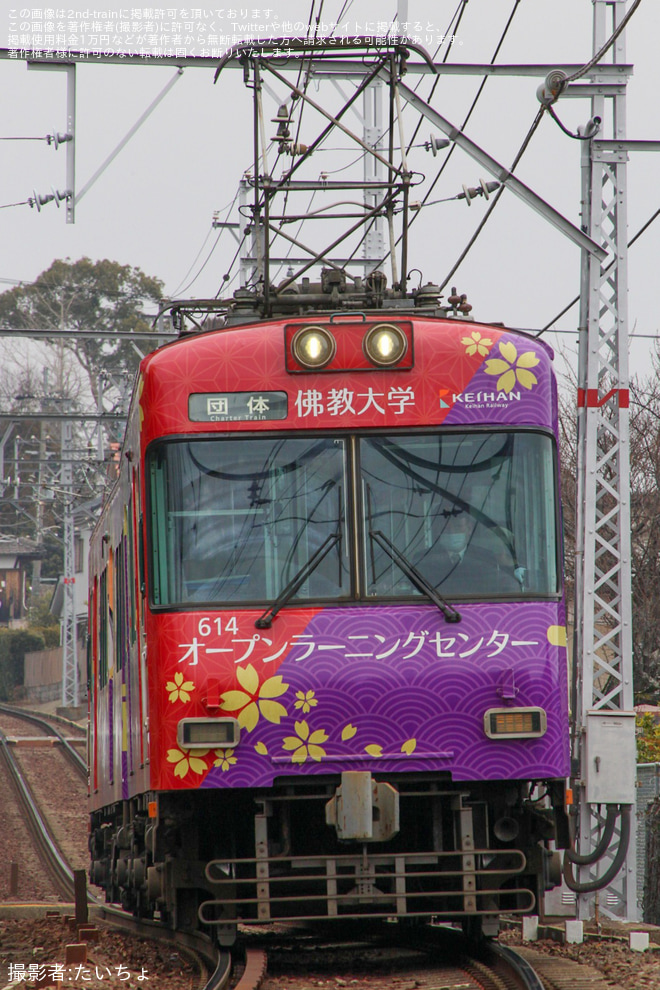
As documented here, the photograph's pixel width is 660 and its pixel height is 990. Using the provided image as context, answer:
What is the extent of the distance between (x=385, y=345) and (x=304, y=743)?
2.17 meters

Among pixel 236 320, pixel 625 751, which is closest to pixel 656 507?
pixel 625 751

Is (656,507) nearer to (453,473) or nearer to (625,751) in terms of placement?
(625,751)

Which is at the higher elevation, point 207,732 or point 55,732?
point 207,732

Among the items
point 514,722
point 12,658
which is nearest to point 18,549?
point 12,658

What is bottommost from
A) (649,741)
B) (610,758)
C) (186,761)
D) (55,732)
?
(55,732)

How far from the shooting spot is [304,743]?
747 centimetres

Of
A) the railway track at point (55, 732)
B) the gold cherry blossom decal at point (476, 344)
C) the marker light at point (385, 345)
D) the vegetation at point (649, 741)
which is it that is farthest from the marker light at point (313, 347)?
the railway track at point (55, 732)

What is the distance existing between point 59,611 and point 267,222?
203 ft

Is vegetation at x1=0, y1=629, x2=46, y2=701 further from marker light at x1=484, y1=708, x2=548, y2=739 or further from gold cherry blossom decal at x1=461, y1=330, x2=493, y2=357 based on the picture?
marker light at x1=484, y1=708, x2=548, y2=739

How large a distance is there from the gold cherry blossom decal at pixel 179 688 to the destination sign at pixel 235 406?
138cm

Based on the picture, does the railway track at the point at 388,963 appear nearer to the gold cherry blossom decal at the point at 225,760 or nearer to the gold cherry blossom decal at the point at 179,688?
the gold cherry blossom decal at the point at 225,760

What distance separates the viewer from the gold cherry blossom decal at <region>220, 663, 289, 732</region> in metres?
7.44

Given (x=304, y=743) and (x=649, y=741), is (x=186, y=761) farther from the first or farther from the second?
(x=649, y=741)

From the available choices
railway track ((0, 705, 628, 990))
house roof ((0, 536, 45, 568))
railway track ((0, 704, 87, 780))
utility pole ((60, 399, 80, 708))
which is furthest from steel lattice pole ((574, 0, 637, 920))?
house roof ((0, 536, 45, 568))
